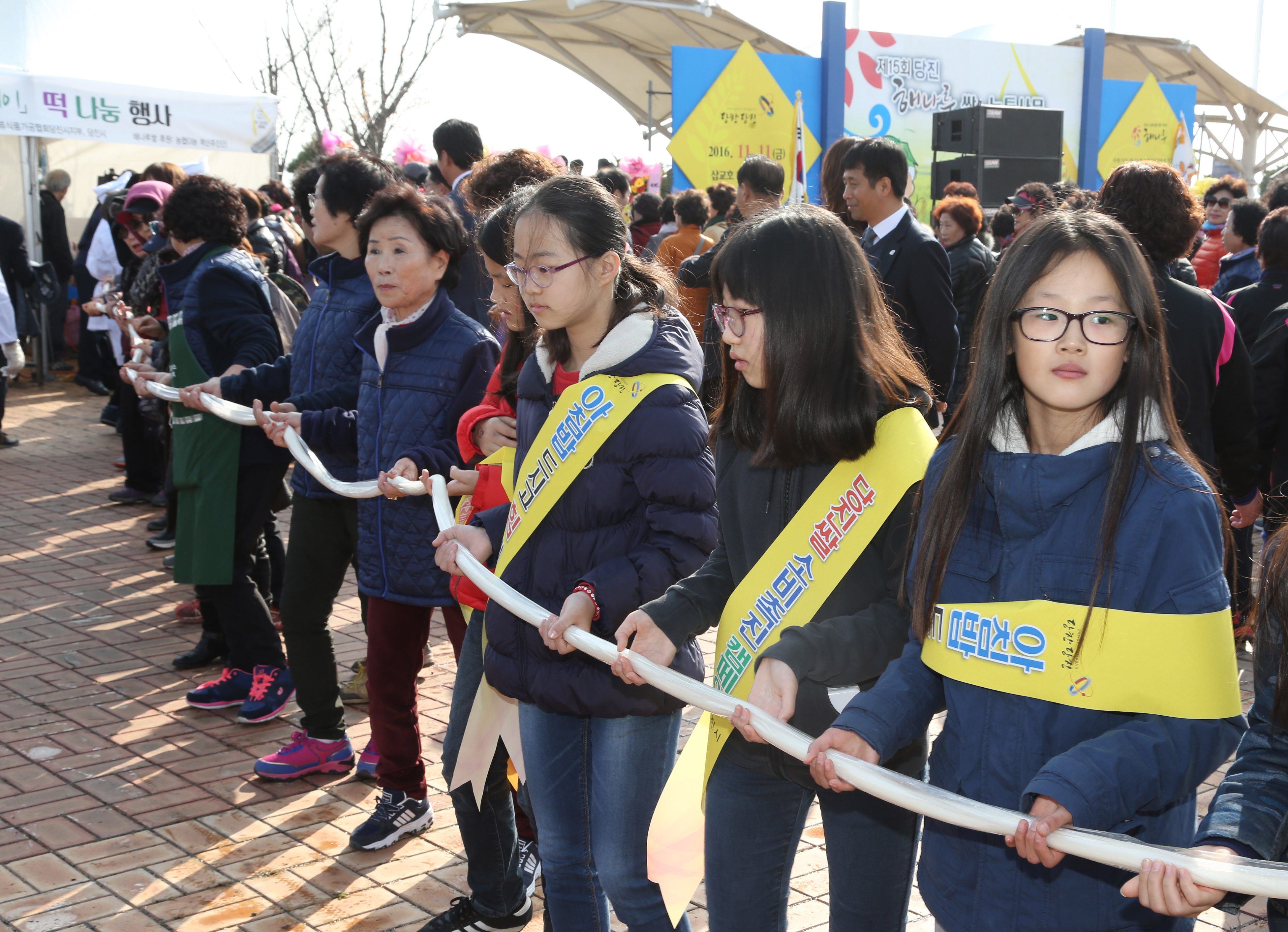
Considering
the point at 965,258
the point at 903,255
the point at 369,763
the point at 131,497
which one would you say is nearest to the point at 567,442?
the point at 369,763

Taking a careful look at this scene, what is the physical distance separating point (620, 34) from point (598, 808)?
21189mm

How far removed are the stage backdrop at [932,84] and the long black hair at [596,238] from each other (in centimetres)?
1445

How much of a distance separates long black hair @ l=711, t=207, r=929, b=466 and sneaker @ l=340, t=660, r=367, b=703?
11.7ft

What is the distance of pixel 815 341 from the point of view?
222 cm

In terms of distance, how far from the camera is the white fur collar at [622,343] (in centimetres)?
261

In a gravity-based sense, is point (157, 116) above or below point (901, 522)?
above

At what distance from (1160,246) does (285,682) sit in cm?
391

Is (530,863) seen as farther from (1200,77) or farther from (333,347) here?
(1200,77)

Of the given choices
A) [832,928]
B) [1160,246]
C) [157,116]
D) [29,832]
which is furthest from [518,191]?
[157,116]

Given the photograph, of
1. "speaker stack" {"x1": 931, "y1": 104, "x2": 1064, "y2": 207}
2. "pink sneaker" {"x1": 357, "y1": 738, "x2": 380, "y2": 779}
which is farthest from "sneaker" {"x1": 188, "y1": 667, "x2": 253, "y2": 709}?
"speaker stack" {"x1": 931, "y1": 104, "x2": 1064, "y2": 207}

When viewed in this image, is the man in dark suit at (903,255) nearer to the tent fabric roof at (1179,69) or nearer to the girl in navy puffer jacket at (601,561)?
the girl in navy puffer jacket at (601,561)

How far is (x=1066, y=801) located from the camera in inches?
63.4

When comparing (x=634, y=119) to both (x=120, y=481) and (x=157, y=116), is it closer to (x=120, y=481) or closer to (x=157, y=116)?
(x=157, y=116)

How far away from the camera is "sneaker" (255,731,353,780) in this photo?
4.45 m
